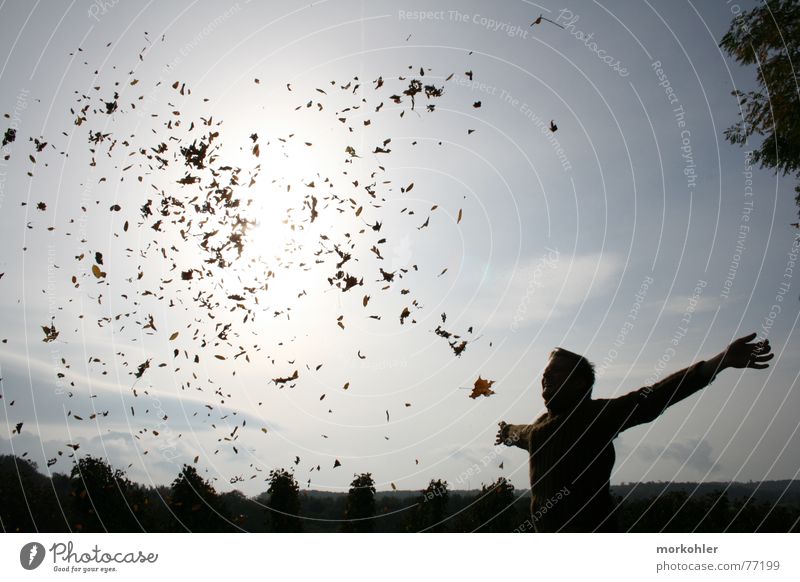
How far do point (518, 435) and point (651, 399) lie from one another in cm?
220

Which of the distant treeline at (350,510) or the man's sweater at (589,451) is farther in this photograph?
the distant treeline at (350,510)

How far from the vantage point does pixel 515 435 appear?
843 centimetres

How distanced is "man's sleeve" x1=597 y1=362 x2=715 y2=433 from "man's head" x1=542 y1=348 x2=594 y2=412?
0.31 m

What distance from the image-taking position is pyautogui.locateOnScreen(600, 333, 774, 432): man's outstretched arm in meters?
6.68

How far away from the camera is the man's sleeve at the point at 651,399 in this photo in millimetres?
6684

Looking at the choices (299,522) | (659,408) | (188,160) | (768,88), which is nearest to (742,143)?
(768,88)

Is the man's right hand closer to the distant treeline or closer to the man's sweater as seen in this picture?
the man's sweater

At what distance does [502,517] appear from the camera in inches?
1081

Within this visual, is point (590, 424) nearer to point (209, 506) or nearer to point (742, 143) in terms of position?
point (742, 143)
